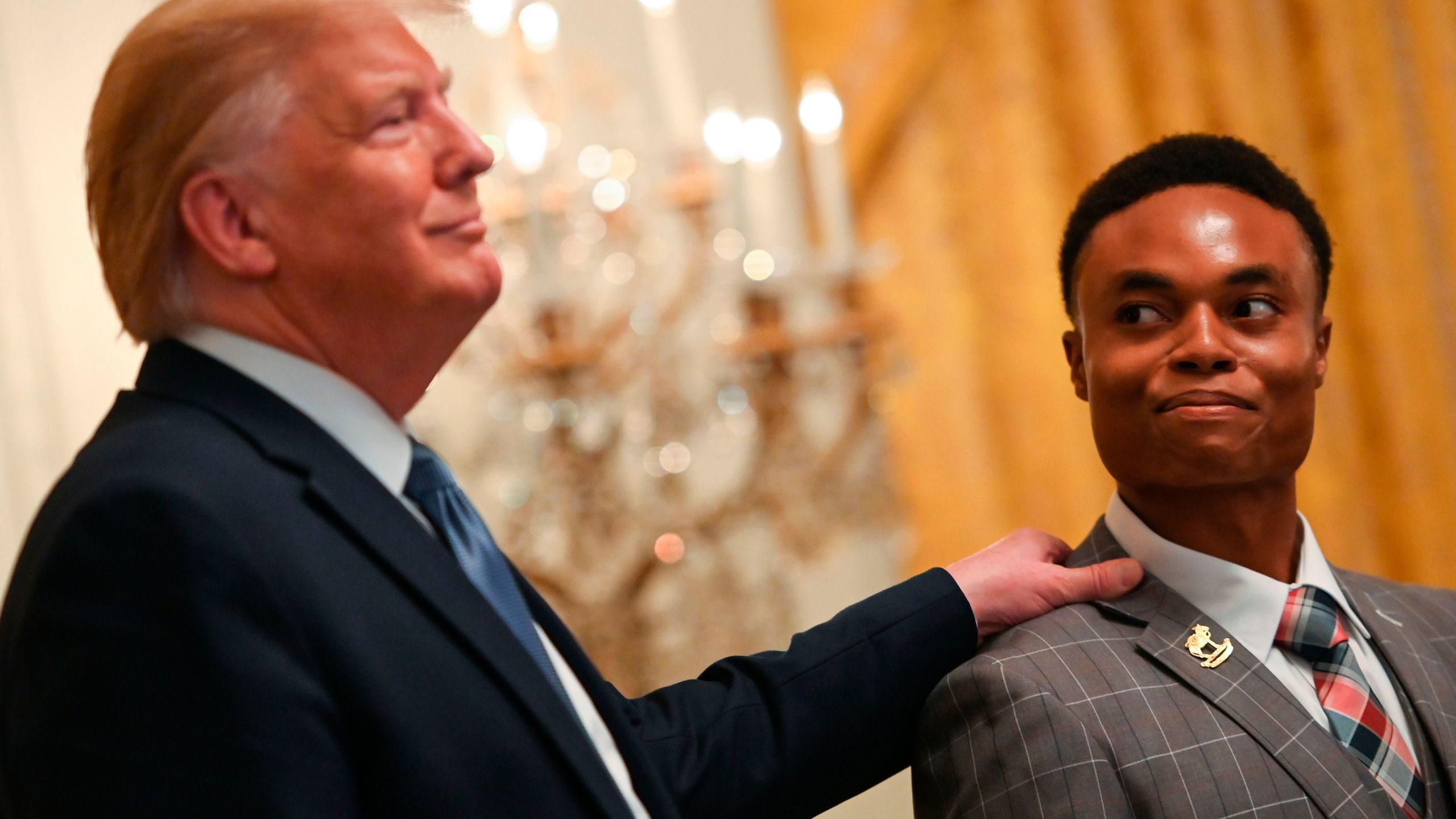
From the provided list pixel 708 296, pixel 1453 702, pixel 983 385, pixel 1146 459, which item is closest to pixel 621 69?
pixel 708 296

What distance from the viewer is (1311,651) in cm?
122

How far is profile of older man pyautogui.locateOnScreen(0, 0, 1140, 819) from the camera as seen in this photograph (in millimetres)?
845

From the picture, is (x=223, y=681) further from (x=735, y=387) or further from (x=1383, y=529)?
(x=1383, y=529)

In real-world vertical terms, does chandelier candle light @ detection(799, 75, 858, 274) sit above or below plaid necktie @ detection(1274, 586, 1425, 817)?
above

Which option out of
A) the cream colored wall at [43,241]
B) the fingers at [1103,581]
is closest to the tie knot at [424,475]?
the fingers at [1103,581]

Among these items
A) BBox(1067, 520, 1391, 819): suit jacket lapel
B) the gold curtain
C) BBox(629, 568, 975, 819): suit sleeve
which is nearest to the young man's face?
BBox(1067, 520, 1391, 819): suit jacket lapel

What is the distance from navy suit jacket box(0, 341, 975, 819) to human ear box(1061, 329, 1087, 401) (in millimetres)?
565

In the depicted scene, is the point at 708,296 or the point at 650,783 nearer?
the point at 650,783

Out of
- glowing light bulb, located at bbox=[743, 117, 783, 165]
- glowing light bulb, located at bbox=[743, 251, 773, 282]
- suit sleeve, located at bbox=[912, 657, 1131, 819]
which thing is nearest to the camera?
suit sleeve, located at bbox=[912, 657, 1131, 819]

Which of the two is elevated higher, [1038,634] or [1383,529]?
[1038,634]

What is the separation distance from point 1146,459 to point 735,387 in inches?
38.1

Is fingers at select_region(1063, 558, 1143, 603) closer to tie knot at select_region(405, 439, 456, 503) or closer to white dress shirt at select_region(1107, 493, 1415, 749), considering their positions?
white dress shirt at select_region(1107, 493, 1415, 749)

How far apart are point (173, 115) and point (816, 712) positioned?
2.55ft

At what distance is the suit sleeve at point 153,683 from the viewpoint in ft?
2.70
